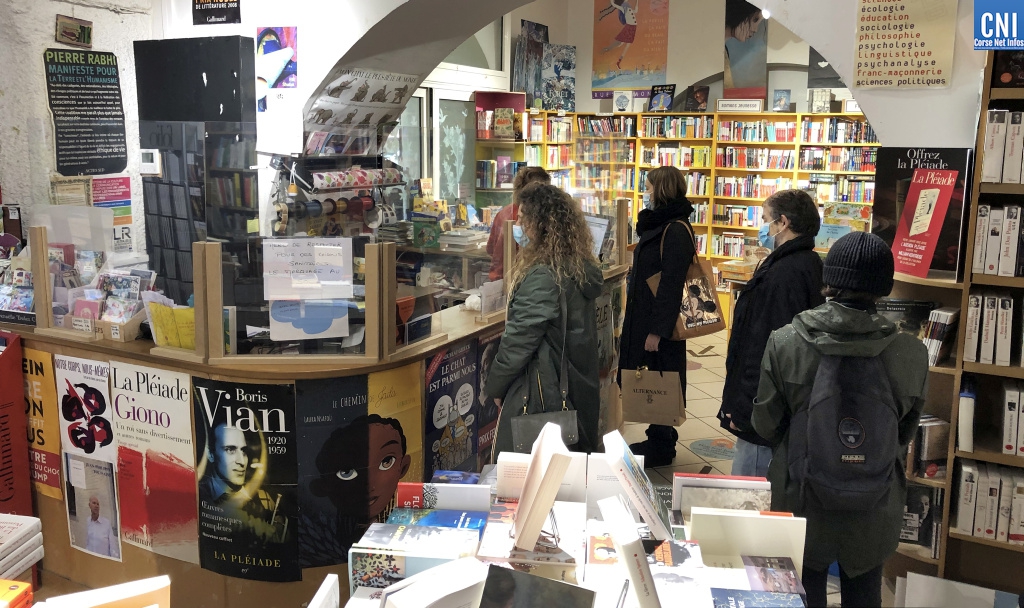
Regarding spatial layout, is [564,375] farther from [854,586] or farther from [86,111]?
[86,111]

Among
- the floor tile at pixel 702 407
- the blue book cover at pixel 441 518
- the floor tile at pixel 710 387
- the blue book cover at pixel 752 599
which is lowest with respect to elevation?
the floor tile at pixel 702 407

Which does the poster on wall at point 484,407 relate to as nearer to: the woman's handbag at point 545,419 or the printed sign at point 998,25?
the woman's handbag at point 545,419

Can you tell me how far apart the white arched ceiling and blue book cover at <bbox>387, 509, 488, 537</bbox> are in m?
2.44

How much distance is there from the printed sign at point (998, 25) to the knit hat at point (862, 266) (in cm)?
116

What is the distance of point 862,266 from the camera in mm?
2221

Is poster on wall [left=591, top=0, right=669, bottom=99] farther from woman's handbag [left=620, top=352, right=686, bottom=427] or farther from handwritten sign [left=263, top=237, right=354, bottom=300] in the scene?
handwritten sign [left=263, top=237, right=354, bottom=300]

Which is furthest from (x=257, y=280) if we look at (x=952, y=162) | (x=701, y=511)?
(x=952, y=162)

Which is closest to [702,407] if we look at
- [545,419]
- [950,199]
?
[950,199]

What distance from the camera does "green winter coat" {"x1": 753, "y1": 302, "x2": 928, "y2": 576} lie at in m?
2.24

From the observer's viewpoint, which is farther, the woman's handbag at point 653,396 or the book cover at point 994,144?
the woman's handbag at point 653,396

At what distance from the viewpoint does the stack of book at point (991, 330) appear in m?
3.05

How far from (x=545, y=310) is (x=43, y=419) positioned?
2.25 m

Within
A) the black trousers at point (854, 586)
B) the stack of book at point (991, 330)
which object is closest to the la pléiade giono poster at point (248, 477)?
the black trousers at point (854, 586)

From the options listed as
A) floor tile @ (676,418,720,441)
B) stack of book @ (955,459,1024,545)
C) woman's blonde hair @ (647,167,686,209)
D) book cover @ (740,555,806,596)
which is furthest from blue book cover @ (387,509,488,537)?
floor tile @ (676,418,720,441)
